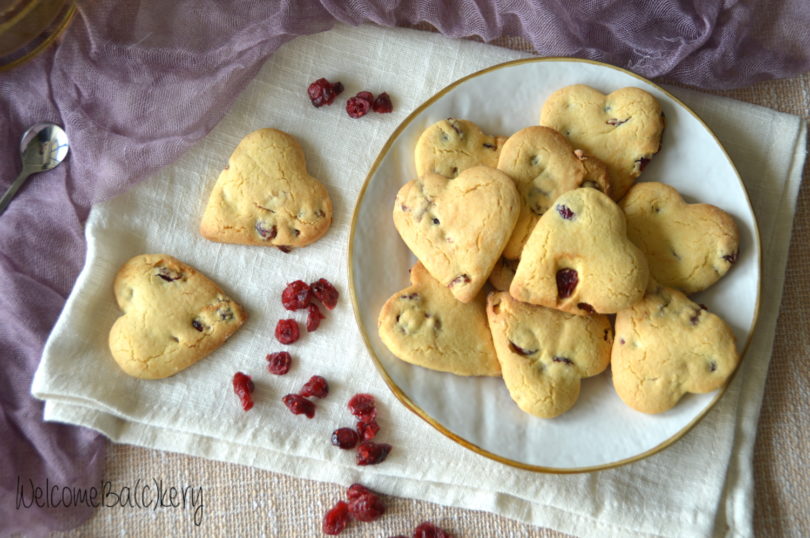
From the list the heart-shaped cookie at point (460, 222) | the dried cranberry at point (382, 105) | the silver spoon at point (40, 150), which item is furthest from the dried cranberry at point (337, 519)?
the silver spoon at point (40, 150)

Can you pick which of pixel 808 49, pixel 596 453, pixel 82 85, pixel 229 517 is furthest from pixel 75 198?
pixel 808 49

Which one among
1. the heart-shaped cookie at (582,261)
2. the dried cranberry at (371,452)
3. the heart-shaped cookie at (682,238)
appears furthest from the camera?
the dried cranberry at (371,452)

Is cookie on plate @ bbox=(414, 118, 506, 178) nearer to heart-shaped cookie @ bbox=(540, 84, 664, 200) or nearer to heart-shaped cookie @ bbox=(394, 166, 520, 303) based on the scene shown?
heart-shaped cookie @ bbox=(394, 166, 520, 303)

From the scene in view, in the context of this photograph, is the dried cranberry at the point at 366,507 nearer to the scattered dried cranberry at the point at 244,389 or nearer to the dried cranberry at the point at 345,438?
the dried cranberry at the point at 345,438

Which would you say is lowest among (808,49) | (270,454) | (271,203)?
(270,454)

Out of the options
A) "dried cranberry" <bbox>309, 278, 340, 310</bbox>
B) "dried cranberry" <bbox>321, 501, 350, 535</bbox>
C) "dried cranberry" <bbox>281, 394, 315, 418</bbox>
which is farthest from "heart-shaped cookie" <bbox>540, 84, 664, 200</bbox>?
"dried cranberry" <bbox>321, 501, 350, 535</bbox>

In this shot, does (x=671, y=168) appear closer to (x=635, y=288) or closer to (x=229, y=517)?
(x=635, y=288)

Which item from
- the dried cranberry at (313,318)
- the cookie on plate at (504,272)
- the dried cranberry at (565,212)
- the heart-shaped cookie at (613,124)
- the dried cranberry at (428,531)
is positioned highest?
the heart-shaped cookie at (613,124)

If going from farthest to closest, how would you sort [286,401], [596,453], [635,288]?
1. [286,401]
2. [596,453]
3. [635,288]
